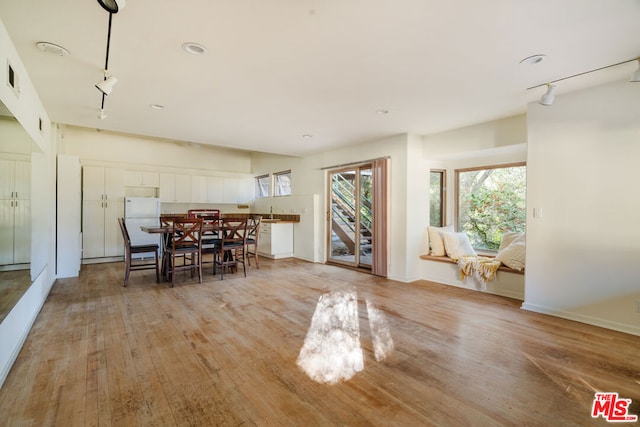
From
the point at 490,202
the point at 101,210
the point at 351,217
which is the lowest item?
the point at 351,217

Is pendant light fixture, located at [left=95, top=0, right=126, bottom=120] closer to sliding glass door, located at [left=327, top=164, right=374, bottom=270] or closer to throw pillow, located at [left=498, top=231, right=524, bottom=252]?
sliding glass door, located at [left=327, top=164, right=374, bottom=270]

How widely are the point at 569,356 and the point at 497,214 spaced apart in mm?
3054

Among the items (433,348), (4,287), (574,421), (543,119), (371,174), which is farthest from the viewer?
(371,174)

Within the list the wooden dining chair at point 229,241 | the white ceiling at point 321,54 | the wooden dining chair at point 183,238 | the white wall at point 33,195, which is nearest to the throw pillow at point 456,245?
the white ceiling at point 321,54

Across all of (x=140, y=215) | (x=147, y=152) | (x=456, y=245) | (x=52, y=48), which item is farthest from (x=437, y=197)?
(x=147, y=152)

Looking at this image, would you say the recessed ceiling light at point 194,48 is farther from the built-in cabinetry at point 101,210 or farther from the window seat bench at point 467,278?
the built-in cabinetry at point 101,210

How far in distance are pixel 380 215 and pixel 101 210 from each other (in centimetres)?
562

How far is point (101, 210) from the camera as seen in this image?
5941mm

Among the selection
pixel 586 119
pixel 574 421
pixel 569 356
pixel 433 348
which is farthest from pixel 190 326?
pixel 586 119

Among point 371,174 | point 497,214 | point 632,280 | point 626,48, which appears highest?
point 626,48

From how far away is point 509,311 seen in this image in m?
3.29

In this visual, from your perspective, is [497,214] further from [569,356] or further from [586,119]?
[569,356]

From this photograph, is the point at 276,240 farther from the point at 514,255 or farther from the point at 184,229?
the point at 514,255

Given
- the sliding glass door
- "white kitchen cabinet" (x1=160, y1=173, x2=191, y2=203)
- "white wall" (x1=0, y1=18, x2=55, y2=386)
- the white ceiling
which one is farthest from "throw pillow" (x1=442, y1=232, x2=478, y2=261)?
"white kitchen cabinet" (x1=160, y1=173, x2=191, y2=203)
